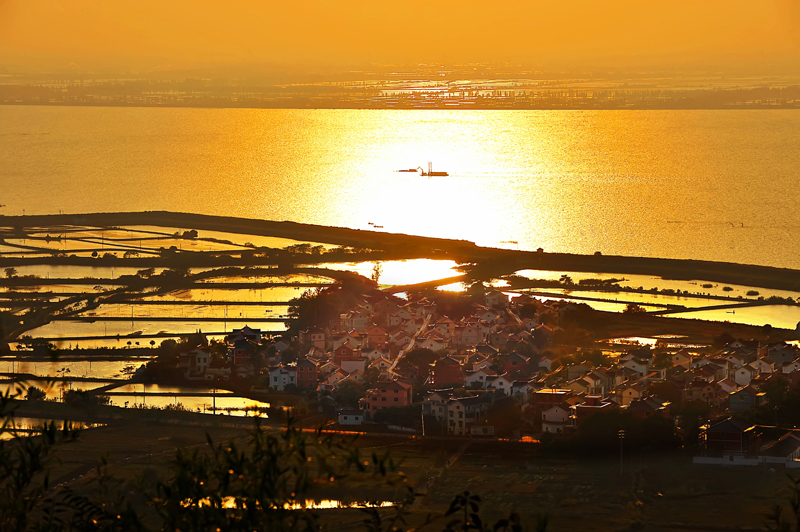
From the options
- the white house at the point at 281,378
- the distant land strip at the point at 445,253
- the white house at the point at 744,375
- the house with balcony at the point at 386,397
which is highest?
the distant land strip at the point at 445,253

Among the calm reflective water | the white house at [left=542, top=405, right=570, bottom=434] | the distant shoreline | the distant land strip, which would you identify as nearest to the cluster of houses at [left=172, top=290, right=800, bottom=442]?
the white house at [left=542, top=405, right=570, bottom=434]

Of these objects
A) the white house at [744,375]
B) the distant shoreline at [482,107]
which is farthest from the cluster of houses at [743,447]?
the distant shoreline at [482,107]

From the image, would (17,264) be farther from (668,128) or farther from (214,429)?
(668,128)

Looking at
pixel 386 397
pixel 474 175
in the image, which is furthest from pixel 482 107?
pixel 386 397

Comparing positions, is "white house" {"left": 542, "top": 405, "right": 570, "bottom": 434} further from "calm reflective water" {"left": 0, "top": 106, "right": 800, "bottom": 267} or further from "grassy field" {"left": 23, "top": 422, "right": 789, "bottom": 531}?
"calm reflective water" {"left": 0, "top": 106, "right": 800, "bottom": 267}

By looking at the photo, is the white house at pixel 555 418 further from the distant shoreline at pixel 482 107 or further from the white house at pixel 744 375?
the distant shoreline at pixel 482 107

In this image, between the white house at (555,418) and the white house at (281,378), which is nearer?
the white house at (555,418)

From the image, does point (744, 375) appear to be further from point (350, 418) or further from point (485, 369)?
point (350, 418)
